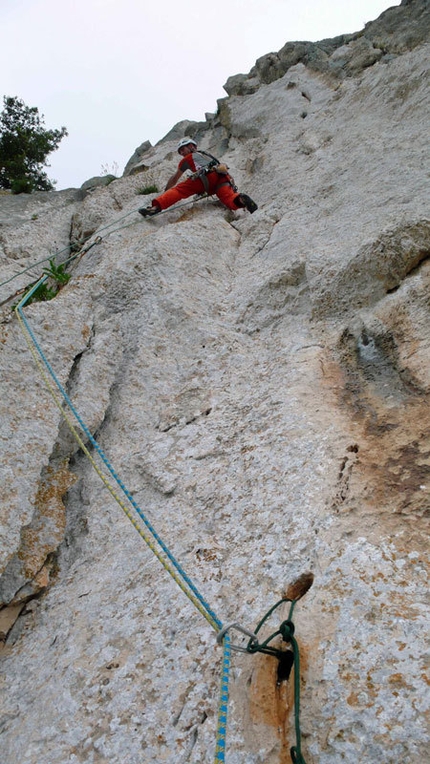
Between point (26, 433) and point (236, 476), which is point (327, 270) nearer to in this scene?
point (236, 476)

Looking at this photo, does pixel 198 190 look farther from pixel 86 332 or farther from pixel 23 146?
pixel 23 146

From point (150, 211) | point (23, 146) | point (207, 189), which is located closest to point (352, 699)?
point (150, 211)

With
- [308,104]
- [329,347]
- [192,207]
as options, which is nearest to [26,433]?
[329,347]

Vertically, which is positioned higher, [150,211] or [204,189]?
[150,211]

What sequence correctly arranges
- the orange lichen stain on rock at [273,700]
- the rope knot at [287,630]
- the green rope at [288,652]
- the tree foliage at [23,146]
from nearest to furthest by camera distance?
the green rope at [288,652], the orange lichen stain on rock at [273,700], the rope knot at [287,630], the tree foliage at [23,146]

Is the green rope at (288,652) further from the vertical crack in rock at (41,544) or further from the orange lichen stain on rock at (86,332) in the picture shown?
the orange lichen stain on rock at (86,332)

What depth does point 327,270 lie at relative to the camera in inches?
203

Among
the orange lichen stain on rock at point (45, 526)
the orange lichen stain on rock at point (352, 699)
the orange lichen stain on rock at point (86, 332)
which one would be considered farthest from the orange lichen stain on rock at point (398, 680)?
the orange lichen stain on rock at point (86, 332)

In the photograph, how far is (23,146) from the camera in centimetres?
1565

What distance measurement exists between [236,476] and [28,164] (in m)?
15.7

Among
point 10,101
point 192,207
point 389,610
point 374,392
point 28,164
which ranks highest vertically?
point 10,101

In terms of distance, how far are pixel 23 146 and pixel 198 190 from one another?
10260mm

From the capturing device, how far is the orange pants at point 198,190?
813 centimetres

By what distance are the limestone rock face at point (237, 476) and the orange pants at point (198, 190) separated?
105cm
